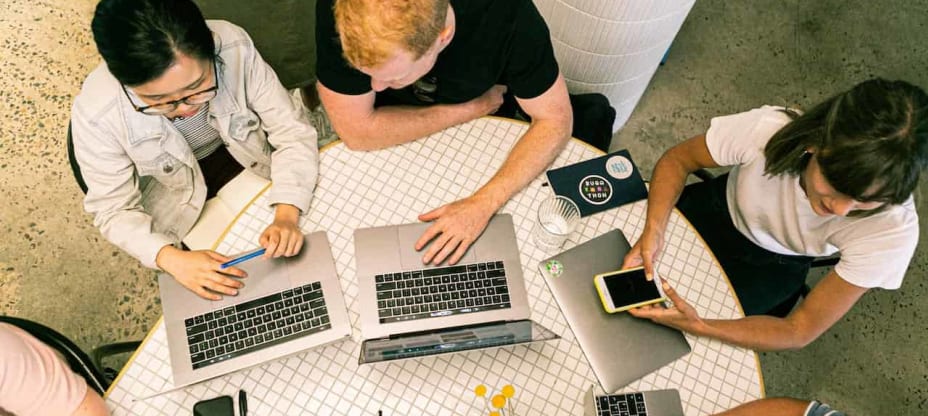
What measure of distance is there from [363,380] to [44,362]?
0.62m

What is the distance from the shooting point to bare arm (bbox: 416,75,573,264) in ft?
4.49

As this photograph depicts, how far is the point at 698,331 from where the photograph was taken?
1.32m

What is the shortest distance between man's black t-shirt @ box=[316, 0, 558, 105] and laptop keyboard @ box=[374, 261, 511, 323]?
462mm

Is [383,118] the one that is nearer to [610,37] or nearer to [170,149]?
[170,149]

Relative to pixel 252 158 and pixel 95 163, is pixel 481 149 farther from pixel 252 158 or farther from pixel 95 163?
pixel 95 163

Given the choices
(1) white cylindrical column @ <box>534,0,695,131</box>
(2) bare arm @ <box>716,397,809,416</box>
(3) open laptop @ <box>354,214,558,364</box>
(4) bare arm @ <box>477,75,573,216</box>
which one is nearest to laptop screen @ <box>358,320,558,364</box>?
(3) open laptop @ <box>354,214,558,364</box>

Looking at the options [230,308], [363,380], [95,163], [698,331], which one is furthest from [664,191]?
[95,163]

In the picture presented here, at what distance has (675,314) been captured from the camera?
1.31 m

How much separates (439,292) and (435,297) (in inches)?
0.6

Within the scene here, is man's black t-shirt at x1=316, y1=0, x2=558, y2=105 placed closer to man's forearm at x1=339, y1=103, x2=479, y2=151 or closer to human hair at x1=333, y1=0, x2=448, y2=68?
man's forearm at x1=339, y1=103, x2=479, y2=151

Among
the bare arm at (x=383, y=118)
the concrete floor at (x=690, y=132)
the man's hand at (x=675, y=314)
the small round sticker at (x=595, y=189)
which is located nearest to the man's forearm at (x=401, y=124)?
the bare arm at (x=383, y=118)

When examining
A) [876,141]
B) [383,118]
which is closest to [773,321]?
[876,141]

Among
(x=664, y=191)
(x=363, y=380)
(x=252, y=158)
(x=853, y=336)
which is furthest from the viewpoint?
(x=853, y=336)

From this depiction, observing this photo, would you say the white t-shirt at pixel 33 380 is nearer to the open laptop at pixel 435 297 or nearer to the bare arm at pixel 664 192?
the open laptop at pixel 435 297
